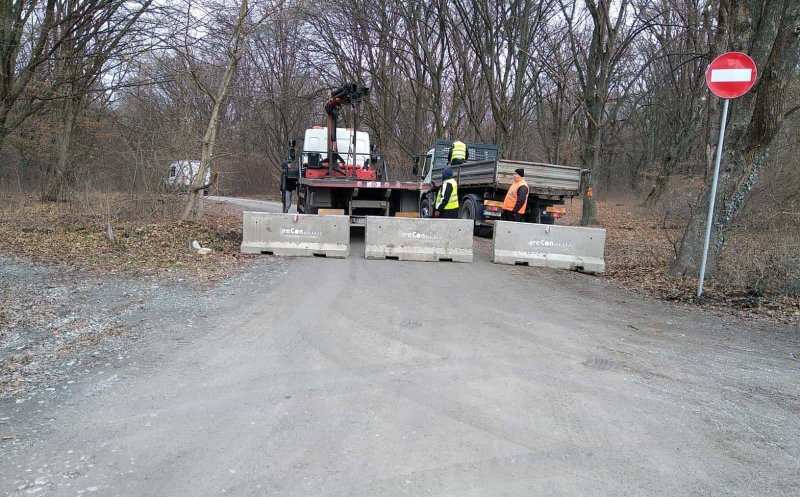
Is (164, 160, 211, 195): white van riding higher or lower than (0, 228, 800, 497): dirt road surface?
higher

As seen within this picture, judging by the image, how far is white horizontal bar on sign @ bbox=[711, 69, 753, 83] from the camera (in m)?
7.21

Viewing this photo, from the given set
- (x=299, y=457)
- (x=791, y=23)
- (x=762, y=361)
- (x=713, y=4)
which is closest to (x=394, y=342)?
(x=299, y=457)

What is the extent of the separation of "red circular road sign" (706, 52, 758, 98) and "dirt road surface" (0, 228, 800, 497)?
3.11 meters

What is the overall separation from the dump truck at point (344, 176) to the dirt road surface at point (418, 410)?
23.7 feet

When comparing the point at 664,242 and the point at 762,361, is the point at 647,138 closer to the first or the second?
the point at 664,242

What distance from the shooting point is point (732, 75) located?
7.32 meters

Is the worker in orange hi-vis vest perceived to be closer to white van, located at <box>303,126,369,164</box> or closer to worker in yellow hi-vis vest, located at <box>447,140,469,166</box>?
worker in yellow hi-vis vest, located at <box>447,140,469,166</box>

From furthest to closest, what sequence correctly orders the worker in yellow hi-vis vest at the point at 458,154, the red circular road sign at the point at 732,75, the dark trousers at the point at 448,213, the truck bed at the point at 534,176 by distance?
the worker in yellow hi-vis vest at the point at 458,154, the truck bed at the point at 534,176, the dark trousers at the point at 448,213, the red circular road sign at the point at 732,75

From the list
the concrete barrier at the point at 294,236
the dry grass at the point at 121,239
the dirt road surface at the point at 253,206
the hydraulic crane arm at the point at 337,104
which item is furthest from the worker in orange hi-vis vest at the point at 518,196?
the dirt road surface at the point at 253,206

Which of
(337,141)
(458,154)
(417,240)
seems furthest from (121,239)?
(458,154)

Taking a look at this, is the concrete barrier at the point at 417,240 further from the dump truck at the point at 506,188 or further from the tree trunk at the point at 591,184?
the tree trunk at the point at 591,184

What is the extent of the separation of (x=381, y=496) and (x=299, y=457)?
642mm

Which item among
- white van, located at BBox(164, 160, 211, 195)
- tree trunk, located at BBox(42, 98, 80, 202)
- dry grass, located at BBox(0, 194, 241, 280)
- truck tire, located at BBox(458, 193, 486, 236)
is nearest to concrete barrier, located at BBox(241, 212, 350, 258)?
dry grass, located at BBox(0, 194, 241, 280)

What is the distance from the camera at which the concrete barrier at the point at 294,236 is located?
36.3ft
